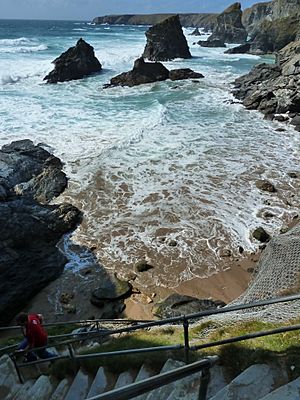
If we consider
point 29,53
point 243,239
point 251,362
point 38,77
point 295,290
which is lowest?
point 243,239

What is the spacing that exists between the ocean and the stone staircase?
703cm

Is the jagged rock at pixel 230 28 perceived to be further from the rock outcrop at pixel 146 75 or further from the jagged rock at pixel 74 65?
the rock outcrop at pixel 146 75

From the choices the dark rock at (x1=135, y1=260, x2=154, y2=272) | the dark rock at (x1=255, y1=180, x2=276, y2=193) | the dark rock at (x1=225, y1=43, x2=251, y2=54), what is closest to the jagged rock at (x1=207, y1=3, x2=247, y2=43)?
the dark rock at (x1=225, y1=43, x2=251, y2=54)

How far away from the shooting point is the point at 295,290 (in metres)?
8.02

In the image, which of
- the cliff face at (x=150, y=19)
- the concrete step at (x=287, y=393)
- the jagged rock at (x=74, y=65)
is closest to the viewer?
the concrete step at (x=287, y=393)

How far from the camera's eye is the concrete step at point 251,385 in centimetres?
370

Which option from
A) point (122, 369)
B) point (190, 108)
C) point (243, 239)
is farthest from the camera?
point (190, 108)

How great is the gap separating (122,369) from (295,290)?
14.4 feet

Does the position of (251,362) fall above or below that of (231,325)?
above

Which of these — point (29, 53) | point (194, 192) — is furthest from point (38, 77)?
point (194, 192)

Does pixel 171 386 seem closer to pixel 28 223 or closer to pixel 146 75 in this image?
pixel 28 223

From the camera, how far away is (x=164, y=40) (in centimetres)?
5731

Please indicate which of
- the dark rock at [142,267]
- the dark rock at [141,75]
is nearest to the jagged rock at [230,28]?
the dark rock at [141,75]

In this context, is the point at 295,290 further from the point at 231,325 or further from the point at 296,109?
the point at 296,109
